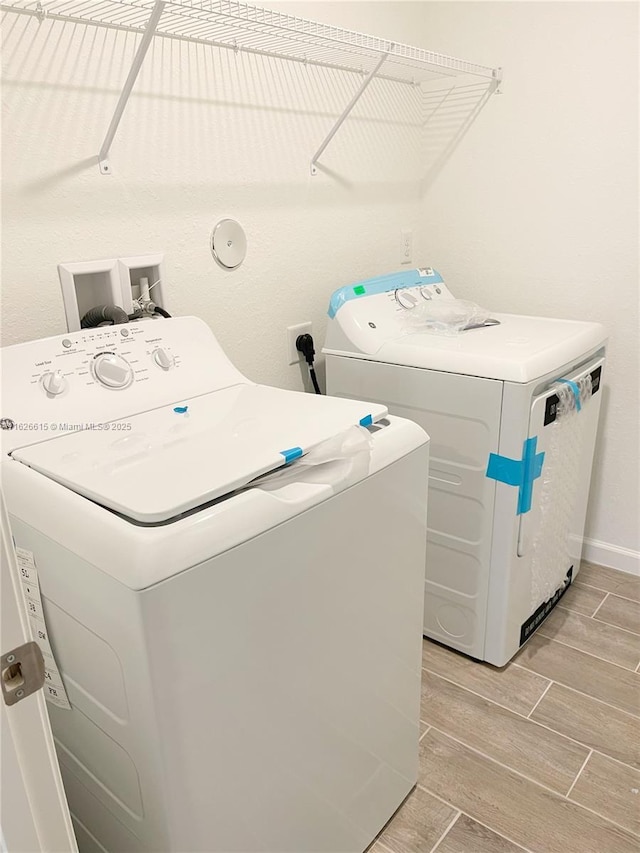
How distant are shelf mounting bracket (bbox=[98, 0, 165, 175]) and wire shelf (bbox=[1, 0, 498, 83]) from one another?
3 centimetres

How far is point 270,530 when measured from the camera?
0.85m

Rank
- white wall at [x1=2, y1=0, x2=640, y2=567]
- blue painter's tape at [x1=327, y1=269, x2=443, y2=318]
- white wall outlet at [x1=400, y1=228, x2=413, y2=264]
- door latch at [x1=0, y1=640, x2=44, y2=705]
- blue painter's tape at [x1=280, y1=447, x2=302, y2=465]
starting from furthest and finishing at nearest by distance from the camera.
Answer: white wall outlet at [x1=400, y1=228, x2=413, y2=264] < blue painter's tape at [x1=327, y1=269, x2=443, y2=318] < white wall at [x1=2, y1=0, x2=640, y2=567] < blue painter's tape at [x1=280, y1=447, x2=302, y2=465] < door latch at [x1=0, y1=640, x2=44, y2=705]

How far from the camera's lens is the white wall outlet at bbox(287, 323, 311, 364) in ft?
6.01

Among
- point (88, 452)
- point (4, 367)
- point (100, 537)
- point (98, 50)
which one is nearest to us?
point (100, 537)

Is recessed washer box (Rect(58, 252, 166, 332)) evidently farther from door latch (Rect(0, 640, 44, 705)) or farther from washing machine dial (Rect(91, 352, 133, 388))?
door latch (Rect(0, 640, 44, 705))

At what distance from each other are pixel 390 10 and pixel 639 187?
948 mm

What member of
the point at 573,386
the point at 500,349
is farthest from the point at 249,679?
the point at 573,386

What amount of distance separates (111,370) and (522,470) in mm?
968

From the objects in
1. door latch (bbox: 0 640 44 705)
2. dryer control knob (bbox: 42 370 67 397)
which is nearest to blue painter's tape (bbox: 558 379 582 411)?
dryer control knob (bbox: 42 370 67 397)

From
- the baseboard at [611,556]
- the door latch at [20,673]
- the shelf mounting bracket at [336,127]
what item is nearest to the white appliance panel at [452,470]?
the shelf mounting bracket at [336,127]

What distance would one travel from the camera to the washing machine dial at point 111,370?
3.84 feet

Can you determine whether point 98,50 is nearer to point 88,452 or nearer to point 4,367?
point 4,367

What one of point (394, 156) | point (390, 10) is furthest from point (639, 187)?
point (390, 10)

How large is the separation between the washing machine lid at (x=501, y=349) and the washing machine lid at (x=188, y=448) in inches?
18.6
